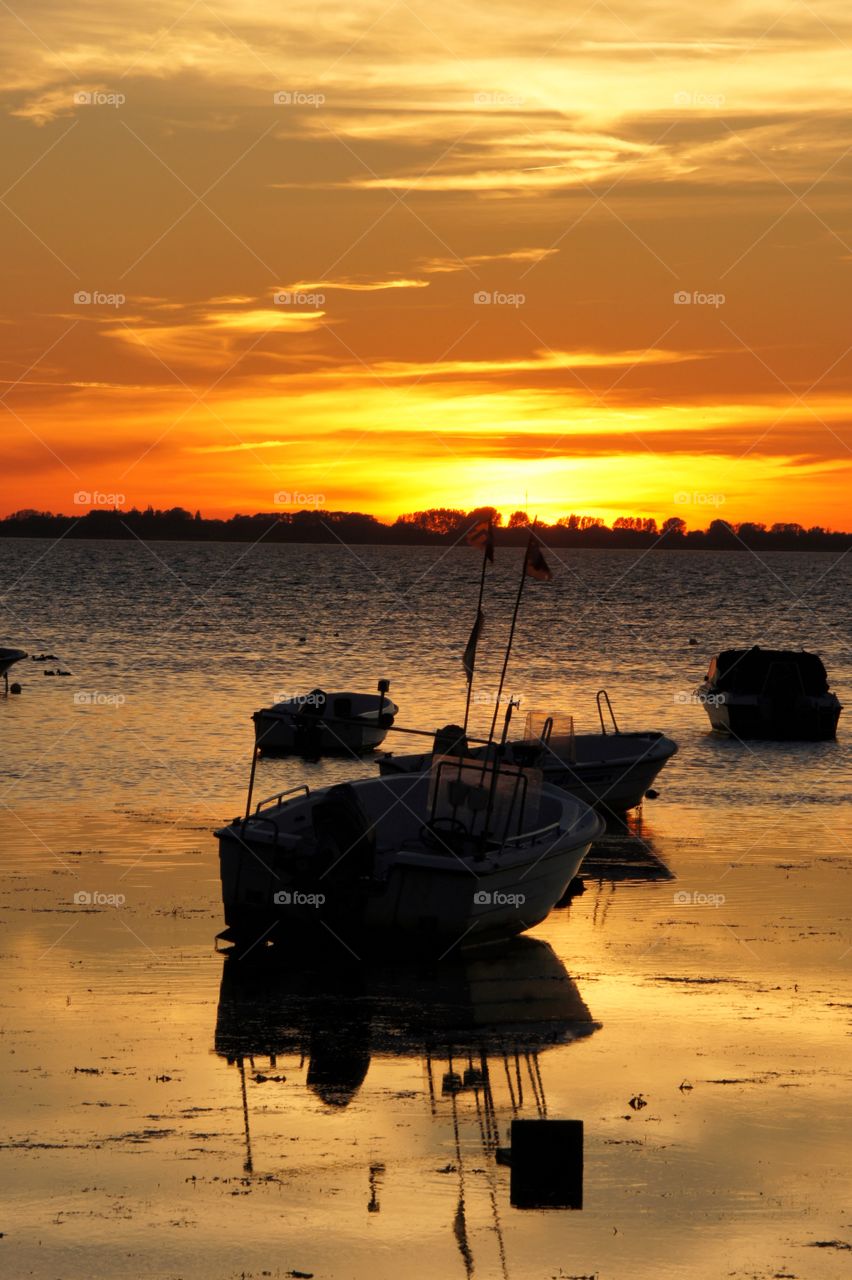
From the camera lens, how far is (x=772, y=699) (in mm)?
46125

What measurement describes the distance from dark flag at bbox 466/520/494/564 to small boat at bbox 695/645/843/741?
24454 mm

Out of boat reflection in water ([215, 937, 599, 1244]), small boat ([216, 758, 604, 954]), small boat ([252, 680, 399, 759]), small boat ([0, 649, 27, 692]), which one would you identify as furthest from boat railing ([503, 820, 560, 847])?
small boat ([0, 649, 27, 692])

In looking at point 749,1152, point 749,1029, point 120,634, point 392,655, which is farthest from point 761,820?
point 120,634

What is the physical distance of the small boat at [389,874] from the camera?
18344 mm

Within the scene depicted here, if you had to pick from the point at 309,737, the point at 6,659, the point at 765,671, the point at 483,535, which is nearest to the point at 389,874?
the point at 483,535

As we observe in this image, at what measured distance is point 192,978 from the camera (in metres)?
17.5

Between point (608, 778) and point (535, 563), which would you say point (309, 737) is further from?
point (535, 563)

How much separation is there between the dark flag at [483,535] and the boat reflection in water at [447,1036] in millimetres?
5173

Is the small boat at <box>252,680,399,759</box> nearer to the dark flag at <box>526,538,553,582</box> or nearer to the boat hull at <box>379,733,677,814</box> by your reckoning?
the boat hull at <box>379,733,677,814</box>

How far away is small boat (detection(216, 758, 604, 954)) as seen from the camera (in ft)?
60.2

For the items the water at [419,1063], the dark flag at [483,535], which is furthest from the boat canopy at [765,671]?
the dark flag at [483,535]

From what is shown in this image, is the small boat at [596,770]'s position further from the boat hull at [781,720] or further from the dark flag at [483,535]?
the boat hull at [781,720]

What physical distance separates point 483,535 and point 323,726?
784 inches

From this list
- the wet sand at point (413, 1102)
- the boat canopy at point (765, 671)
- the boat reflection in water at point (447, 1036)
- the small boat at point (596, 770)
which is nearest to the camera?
the wet sand at point (413, 1102)
